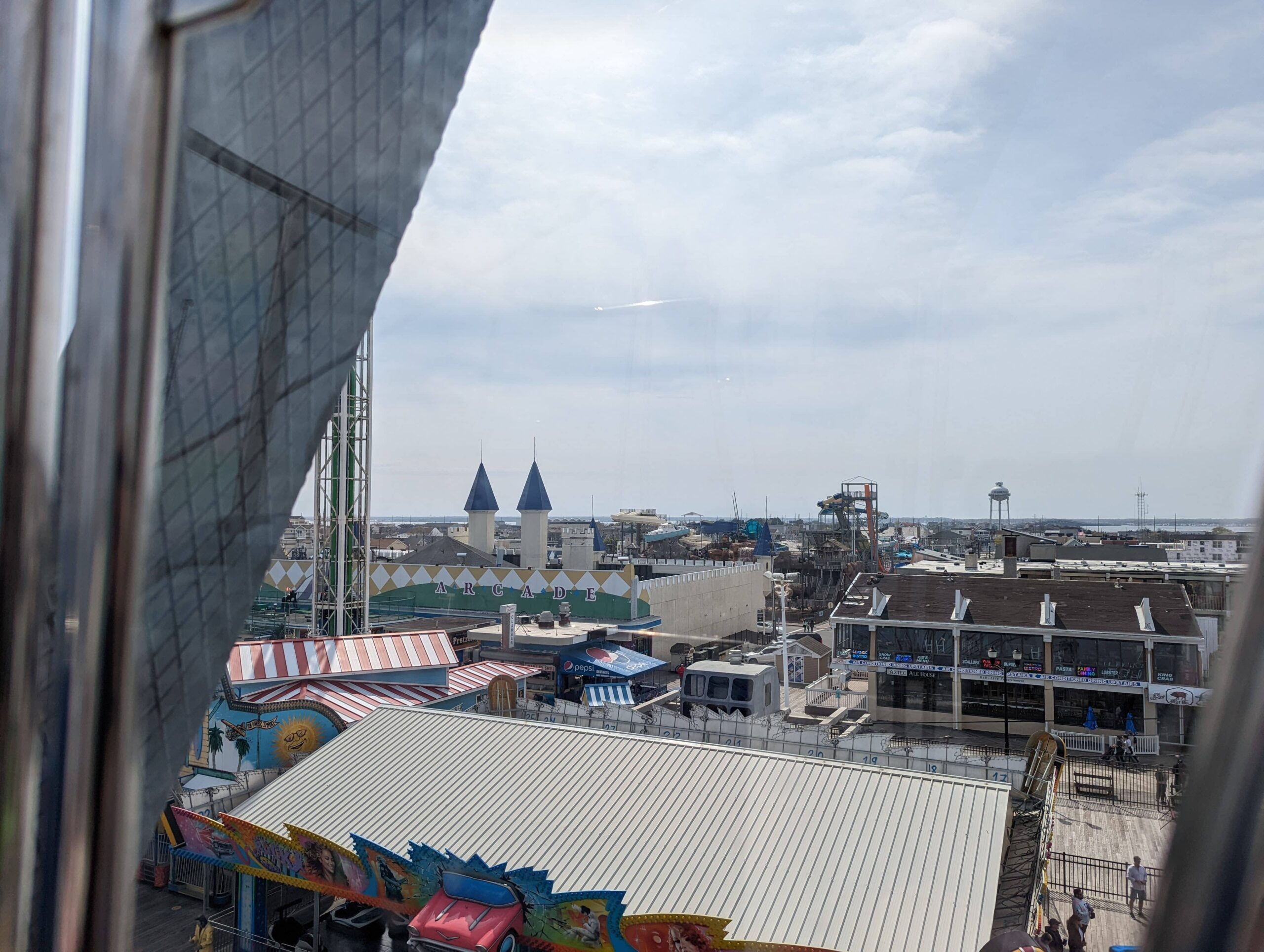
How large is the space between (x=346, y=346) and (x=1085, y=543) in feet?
34.2

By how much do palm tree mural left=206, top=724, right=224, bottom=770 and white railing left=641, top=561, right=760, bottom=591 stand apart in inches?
284

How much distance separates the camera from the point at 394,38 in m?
0.85

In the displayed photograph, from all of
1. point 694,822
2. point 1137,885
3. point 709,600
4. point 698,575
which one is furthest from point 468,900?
point 709,600

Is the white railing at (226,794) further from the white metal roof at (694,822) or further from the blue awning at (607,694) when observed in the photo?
the blue awning at (607,694)

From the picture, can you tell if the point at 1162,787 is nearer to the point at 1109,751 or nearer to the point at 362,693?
the point at 362,693

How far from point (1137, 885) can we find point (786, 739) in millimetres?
3617

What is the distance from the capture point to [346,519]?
864 cm

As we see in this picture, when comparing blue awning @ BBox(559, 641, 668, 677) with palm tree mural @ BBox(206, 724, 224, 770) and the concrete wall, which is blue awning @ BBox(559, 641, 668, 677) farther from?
palm tree mural @ BBox(206, 724, 224, 770)

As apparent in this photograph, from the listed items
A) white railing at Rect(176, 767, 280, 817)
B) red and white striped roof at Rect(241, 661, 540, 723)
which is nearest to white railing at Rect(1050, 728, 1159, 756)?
red and white striped roof at Rect(241, 661, 540, 723)

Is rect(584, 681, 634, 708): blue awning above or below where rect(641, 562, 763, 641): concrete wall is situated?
below

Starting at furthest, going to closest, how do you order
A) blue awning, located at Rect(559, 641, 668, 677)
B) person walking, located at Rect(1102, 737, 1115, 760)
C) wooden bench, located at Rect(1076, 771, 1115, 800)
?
blue awning, located at Rect(559, 641, 668, 677) < person walking, located at Rect(1102, 737, 1115, 760) < wooden bench, located at Rect(1076, 771, 1115, 800)

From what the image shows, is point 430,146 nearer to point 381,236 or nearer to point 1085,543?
point 381,236

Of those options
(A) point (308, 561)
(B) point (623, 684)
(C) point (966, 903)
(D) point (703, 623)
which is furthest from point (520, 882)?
(D) point (703, 623)

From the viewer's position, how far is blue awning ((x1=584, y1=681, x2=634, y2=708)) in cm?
898
